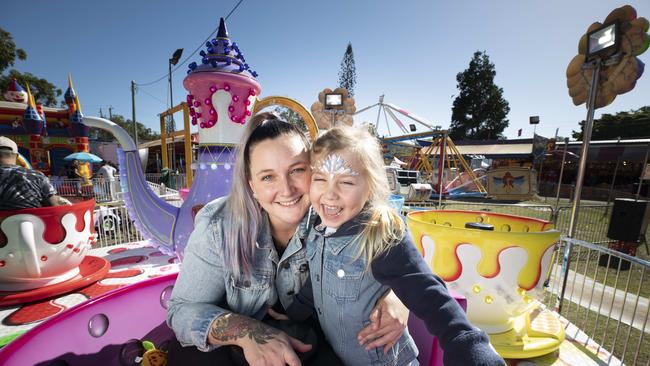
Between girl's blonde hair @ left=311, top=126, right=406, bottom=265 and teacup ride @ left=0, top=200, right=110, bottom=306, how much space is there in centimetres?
311

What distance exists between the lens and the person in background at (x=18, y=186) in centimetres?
292

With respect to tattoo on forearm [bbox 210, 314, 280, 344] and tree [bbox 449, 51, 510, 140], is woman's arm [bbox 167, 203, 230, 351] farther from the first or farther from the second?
tree [bbox 449, 51, 510, 140]

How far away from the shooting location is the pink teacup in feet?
9.11

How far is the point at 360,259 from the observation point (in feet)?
4.11

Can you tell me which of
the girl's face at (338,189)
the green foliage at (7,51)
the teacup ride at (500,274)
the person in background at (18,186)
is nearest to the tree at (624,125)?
the teacup ride at (500,274)

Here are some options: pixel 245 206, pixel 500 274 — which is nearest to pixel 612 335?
pixel 500 274

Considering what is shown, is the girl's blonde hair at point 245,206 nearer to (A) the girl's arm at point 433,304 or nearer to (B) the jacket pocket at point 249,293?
(B) the jacket pocket at point 249,293

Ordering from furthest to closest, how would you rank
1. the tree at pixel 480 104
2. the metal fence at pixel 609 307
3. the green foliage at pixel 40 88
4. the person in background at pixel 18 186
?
the tree at pixel 480 104 → the green foliage at pixel 40 88 → the person in background at pixel 18 186 → the metal fence at pixel 609 307

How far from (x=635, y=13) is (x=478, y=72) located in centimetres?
4279

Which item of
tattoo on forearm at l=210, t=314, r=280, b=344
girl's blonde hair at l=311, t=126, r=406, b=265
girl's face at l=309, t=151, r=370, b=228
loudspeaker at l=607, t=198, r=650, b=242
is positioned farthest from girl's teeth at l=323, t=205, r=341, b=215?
loudspeaker at l=607, t=198, r=650, b=242

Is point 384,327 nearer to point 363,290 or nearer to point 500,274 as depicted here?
point 363,290

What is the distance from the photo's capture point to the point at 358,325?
1217mm

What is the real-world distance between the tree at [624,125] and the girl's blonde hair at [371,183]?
34.1 meters

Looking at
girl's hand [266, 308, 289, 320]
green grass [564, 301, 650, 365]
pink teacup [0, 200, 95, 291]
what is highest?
girl's hand [266, 308, 289, 320]
